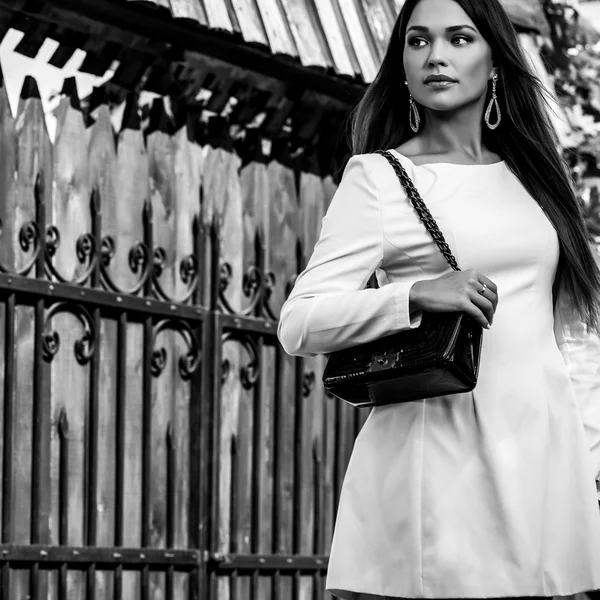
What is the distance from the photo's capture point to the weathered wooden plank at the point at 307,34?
242 inches

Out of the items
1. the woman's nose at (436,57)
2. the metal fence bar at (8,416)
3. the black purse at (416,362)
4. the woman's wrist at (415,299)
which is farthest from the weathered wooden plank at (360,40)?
the woman's wrist at (415,299)

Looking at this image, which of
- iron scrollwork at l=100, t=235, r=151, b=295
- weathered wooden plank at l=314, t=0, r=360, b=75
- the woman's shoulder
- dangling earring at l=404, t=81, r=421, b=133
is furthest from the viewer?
weathered wooden plank at l=314, t=0, r=360, b=75

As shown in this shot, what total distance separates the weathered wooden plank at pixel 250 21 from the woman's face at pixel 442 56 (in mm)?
2692

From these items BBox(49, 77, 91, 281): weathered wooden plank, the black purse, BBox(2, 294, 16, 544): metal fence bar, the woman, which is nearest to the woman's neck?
the woman

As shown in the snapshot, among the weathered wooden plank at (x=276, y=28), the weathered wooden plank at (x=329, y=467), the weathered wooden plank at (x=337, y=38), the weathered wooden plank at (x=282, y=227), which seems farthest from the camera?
the weathered wooden plank at (x=329, y=467)

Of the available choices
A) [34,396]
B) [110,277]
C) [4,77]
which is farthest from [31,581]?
[4,77]

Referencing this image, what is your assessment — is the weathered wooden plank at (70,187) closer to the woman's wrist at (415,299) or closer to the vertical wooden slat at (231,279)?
the vertical wooden slat at (231,279)

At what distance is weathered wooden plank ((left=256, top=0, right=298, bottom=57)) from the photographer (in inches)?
236

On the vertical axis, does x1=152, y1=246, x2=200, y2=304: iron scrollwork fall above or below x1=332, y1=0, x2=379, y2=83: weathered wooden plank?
below

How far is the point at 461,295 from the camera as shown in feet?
9.14

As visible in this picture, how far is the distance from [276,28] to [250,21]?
0.17 metres

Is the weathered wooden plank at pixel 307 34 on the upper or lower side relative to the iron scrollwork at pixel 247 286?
upper

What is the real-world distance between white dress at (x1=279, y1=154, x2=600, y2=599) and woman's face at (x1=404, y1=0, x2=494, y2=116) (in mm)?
166

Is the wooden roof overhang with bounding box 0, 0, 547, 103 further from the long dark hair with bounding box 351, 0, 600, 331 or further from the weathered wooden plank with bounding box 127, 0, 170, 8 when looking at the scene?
the long dark hair with bounding box 351, 0, 600, 331
